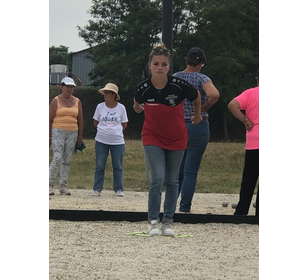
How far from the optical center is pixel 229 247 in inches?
219

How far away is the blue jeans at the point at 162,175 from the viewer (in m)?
5.95

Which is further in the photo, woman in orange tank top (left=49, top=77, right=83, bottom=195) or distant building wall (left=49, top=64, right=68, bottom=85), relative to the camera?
distant building wall (left=49, top=64, right=68, bottom=85)

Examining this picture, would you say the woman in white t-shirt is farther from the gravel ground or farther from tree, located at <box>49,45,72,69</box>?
tree, located at <box>49,45,72,69</box>

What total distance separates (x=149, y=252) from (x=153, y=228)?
805mm

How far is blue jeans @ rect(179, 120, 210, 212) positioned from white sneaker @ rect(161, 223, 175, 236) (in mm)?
1122

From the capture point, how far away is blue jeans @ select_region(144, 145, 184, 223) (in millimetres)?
5949

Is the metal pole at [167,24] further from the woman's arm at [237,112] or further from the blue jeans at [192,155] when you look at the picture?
the woman's arm at [237,112]

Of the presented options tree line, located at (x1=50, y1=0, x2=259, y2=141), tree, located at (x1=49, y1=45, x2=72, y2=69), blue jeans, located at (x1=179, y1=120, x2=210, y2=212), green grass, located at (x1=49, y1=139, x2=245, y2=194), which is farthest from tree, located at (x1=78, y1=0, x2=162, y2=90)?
blue jeans, located at (x1=179, y1=120, x2=210, y2=212)

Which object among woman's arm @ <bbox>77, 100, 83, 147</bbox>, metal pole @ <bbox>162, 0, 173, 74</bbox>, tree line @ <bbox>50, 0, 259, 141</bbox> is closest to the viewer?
metal pole @ <bbox>162, 0, 173, 74</bbox>

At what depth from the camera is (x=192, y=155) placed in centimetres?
711

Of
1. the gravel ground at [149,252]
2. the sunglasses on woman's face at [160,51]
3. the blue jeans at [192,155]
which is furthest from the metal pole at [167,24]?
the sunglasses on woman's face at [160,51]

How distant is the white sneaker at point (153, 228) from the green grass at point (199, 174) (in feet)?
18.6
